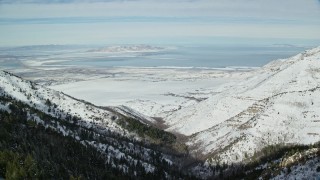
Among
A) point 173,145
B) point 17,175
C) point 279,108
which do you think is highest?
point 17,175

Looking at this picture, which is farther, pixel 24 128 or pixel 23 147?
pixel 24 128

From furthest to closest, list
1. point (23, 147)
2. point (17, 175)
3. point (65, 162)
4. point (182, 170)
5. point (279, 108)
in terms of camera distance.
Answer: point (279, 108)
point (182, 170)
point (65, 162)
point (23, 147)
point (17, 175)

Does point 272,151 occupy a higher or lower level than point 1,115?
lower

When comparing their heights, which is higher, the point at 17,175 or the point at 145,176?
the point at 17,175

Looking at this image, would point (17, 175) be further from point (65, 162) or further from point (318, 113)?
point (318, 113)

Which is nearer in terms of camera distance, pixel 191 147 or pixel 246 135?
pixel 246 135

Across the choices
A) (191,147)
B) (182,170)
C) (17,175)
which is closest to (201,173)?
(182,170)

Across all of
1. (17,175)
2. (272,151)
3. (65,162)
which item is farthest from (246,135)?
(17,175)

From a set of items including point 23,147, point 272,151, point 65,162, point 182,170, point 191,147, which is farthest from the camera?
point 191,147

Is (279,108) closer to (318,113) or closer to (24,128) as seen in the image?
(318,113)
